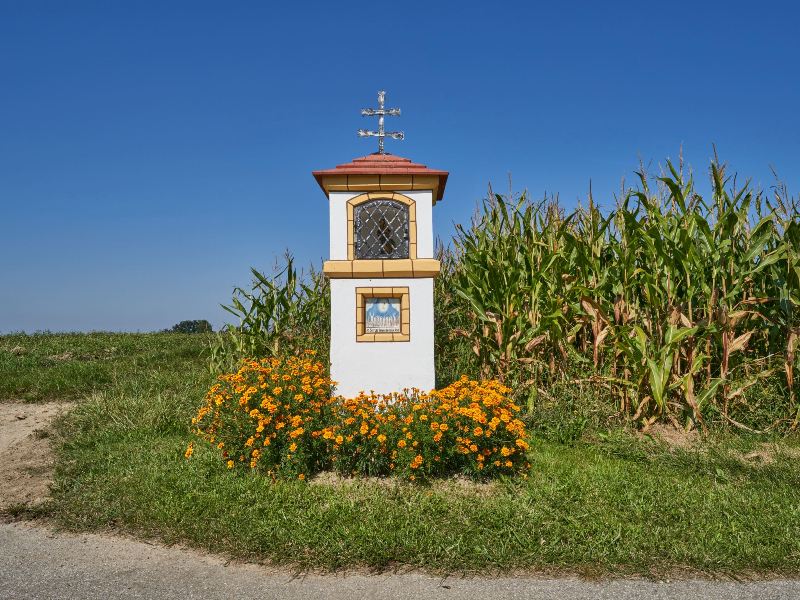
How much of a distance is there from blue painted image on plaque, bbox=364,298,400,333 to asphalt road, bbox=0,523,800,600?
315 cm

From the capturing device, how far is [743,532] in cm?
507

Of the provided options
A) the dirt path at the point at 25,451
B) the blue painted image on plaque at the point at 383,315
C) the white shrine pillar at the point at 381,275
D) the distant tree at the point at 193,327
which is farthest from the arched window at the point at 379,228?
the distant tree at the point at 193,327

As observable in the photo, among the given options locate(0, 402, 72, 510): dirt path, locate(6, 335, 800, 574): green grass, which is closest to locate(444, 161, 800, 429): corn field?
locate(6, 335, 800, 574): green grass

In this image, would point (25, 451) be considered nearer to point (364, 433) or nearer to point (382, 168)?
point (364, 433)

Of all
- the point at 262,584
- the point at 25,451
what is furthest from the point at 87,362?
the point at 262,584

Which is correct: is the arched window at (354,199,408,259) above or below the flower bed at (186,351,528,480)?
above

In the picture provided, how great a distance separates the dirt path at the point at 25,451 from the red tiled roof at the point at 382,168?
4263mm

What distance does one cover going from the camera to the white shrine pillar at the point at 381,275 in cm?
713

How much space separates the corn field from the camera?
7.65 meters

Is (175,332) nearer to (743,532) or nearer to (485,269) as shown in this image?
(485,269)

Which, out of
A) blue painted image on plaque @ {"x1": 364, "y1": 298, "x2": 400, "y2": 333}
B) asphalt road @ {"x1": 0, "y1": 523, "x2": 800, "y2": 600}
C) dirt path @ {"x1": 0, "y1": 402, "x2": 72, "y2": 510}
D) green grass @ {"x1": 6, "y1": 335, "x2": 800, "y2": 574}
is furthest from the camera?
blue painted image on plaque @ {"x1": 364, "y1": 298, "x2": 400, "y2": 333}

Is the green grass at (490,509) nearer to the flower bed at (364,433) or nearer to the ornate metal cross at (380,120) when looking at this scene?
the flower bed at (364,433)

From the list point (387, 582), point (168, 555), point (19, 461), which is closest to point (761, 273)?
point (387, 582)

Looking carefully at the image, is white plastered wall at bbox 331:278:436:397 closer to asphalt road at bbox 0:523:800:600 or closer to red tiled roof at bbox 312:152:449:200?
red tiled roof at bbox 312:152:449:200
